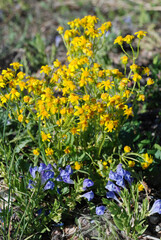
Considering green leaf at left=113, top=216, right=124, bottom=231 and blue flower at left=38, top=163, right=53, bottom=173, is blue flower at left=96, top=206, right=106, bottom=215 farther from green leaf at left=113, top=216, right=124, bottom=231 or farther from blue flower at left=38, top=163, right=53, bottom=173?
blue flower at left=38, top=163, right=53, bottom=173

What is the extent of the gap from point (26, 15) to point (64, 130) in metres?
4.46

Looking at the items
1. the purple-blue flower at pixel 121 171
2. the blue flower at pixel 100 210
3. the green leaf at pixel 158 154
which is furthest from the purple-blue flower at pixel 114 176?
the green leaf at pixel 158 154

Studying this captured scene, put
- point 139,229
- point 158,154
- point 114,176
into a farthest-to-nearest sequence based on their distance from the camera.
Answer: point 158,154 < point 114,176 < point 139,229

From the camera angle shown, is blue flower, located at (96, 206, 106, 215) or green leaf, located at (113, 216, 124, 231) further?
blue flower, located at (96, 206, 106, 215)

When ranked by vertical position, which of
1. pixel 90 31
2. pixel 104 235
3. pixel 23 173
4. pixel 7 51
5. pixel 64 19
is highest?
pixel 64 19

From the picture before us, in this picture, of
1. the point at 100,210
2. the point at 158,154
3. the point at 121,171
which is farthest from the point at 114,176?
the point at 158,154

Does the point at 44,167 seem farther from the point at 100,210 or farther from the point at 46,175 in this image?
the point at 100,210

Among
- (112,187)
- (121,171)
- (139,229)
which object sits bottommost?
(139,229)

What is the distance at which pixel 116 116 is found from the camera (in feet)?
7.11

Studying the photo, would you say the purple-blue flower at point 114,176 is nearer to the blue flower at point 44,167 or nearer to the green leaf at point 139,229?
the green leaf at point 139,229

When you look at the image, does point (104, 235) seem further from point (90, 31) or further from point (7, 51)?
point (7, 51)

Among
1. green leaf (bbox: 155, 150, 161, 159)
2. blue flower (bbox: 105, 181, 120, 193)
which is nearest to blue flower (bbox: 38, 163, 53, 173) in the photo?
blue flower (bbox: 105, 181, 120, 193)

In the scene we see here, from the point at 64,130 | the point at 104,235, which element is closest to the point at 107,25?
the point at 64,130

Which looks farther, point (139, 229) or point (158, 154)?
point (158, 154)
